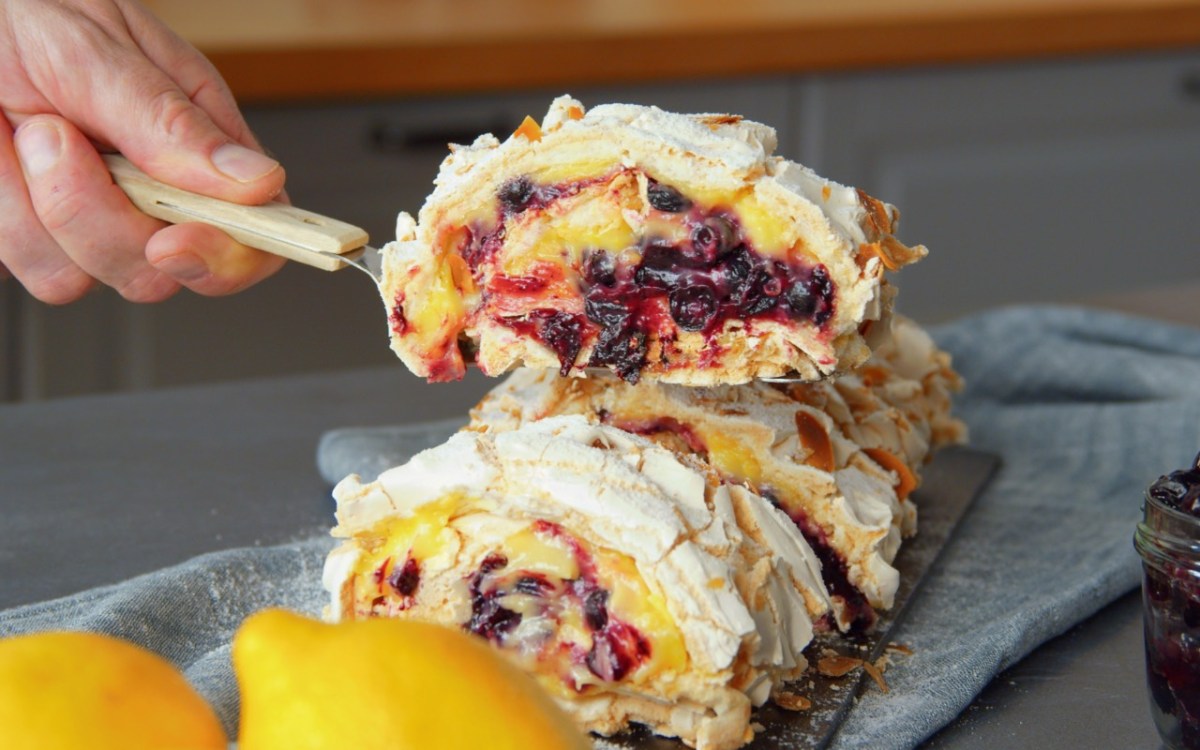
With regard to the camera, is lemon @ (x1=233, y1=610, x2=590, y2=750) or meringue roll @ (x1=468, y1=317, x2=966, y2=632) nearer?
lemon @ (x1=233, y1=610, x2=590, y2=750)

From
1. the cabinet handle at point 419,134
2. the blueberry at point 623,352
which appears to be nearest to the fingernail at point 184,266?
the blueberry at point 623,352

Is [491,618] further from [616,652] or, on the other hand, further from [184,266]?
[184,266]

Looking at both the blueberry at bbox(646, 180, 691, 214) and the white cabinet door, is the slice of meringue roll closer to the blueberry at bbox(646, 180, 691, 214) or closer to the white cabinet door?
the blueberry at bbox(646, 180, 691, 214)

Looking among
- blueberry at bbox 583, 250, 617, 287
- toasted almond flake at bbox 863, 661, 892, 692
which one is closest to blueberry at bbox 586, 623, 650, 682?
toasted almond flake at bbox 863, 661, 892, 692

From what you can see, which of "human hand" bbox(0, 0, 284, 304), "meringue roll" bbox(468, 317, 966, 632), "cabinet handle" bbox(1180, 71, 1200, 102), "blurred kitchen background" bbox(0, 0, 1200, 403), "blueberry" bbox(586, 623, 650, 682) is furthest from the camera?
"cabinet handle" bbox(1180, 71, 1200, 102)

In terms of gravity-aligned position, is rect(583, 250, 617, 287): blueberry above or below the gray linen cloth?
above

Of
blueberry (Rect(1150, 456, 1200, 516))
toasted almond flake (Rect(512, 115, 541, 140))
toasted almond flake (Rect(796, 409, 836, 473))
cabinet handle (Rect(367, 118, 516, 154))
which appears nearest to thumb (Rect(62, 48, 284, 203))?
toasted almond flake (Rect(512, 115, 541, 140))

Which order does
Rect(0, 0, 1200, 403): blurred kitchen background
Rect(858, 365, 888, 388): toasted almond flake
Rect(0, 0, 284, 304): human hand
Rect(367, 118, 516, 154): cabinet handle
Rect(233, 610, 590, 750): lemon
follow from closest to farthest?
Rect(233, 610, 590, 750): lemon → Rect(0, 0, 284, 304): human hand → Rect(858, 365, 888, 388): toasted almond flake → Rect(0, 0, 1200, 403): blurred kitchen background → Rect(367, 118, 516, 154): cabinet handle

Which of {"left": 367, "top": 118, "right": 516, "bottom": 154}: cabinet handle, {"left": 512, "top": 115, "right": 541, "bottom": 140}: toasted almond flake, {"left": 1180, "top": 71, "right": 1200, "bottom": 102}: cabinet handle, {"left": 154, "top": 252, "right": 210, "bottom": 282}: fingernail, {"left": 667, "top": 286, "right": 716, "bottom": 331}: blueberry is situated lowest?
{"left": 367, "top": 118, "right": 516, "bottom": 154}: cabinet handle

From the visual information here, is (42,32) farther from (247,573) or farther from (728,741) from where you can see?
(728,741)
